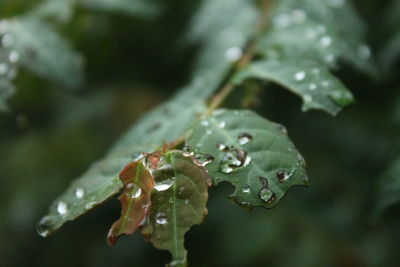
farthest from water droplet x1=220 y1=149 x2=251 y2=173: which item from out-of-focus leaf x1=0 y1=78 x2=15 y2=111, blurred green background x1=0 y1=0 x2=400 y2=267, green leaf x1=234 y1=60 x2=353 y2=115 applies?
blurred green background x1=0 y1=0 x2=400 y2=267

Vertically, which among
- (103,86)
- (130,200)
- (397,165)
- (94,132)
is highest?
(130,200)

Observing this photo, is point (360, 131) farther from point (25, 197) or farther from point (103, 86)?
point (25, 197)

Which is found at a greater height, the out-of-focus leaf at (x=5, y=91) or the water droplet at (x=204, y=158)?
the water droplet at (x=204, y=158)

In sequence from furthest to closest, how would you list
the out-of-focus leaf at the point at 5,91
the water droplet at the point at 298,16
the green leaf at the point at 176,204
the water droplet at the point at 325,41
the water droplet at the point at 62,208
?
the water droplet at the point at 298,16 < the water droplet at the point at 325,41 < the out-of-focus leaf at the point at 5,91 < the water droplet at the point at 62,208 < the green leaf at the point at 176,204

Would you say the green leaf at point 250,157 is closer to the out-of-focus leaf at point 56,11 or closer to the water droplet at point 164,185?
the water droplet at point 164,185

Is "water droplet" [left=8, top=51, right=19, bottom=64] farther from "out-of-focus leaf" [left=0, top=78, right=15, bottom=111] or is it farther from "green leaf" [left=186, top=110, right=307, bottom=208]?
"green leaf" [left=186, top=110, right=307, bottom=208]

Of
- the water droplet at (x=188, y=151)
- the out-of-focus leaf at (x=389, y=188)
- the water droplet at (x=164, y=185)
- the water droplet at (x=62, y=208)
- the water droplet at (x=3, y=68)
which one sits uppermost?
the water droplet at (x=188, y=151)

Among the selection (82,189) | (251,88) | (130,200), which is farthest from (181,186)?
(251,88)

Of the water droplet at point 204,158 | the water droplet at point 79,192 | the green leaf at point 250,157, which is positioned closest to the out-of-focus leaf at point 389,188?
the green leaf at point 250,157
